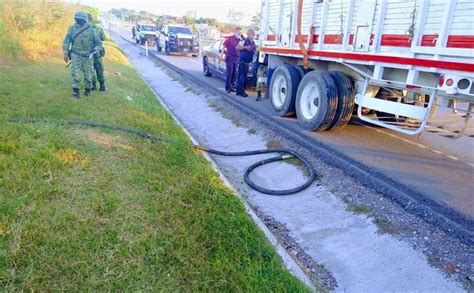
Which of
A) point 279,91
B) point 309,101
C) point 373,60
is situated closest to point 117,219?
point 373,60

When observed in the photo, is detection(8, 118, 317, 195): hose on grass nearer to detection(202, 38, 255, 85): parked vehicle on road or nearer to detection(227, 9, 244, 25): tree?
detection(202, 38, 255, 85): parked vehicle on road

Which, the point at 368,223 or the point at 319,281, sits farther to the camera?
the point at 368,223

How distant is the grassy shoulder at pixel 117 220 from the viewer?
262cm

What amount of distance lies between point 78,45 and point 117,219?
17.8 feet

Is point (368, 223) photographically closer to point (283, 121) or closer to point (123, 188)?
point (123, 188)

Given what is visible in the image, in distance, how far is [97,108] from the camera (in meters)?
6.71

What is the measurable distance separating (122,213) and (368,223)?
2.57 meters

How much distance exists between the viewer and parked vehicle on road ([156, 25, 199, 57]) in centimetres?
2328

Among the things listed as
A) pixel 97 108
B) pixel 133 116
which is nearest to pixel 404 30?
pixel 133 116

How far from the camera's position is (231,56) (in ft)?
33.8

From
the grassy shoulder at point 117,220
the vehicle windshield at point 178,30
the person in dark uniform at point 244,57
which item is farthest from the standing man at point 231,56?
the vehicle windshield at point 178,30

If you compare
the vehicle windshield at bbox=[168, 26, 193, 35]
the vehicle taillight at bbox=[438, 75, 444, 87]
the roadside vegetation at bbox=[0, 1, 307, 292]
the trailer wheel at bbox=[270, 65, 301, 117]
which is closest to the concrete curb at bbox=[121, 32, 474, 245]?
the trailer wheel at bbox=[270, 65, 301, 117]

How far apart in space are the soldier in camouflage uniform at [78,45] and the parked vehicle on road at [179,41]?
1635 centimetres

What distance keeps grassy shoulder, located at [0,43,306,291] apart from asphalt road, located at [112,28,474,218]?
7.26ft
